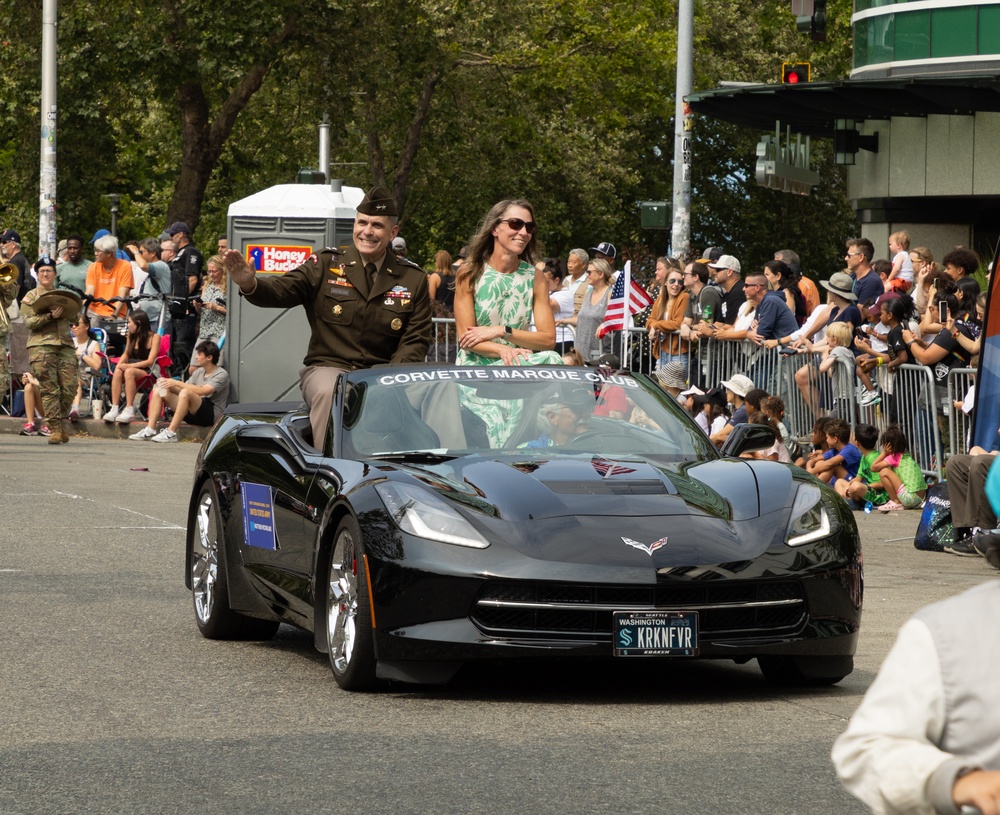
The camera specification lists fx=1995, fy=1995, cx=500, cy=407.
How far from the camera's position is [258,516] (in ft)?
29.7

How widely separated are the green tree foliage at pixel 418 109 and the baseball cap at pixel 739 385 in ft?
61.2

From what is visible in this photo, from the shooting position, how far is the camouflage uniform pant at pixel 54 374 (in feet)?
70.5

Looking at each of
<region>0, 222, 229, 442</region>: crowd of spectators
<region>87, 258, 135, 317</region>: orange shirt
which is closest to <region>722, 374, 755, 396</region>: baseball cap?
<region>0, 222, 229, 442</region>: crowd of spectators

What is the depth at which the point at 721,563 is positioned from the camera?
297 inches

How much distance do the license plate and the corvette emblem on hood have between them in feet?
0.76

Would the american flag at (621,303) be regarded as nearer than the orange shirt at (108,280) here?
Yes

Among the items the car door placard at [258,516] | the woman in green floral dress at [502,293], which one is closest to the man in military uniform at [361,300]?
the woman in green floral dress at [502,293]

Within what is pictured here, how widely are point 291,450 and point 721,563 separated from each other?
226cm

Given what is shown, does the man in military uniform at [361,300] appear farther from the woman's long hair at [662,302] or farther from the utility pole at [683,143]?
the utility pole at [683,143]

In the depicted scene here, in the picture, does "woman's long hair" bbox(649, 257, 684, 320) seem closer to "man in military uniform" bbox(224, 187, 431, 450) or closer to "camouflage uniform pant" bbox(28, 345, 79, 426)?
"camouflage uniform pant" bbox(28, 345, 79, 426)

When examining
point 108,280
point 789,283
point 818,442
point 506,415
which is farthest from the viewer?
point 108,280

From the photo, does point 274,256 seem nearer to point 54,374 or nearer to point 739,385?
point 54,374

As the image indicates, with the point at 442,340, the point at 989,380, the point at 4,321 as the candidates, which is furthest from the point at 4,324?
the point at 989,380

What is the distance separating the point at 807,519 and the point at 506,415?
1529mm
